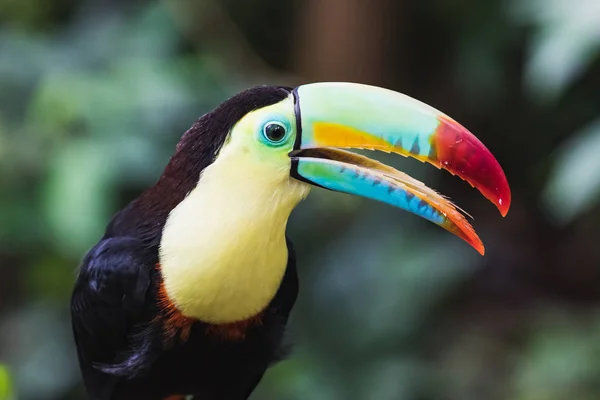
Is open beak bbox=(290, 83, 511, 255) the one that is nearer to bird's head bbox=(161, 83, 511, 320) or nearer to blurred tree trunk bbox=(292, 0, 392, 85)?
bird's head bbox=(161, 83, 511, 320)

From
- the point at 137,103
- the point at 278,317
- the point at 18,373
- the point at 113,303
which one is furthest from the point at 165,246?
the point at 18,373

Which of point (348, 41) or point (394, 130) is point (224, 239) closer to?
point (394, 130)

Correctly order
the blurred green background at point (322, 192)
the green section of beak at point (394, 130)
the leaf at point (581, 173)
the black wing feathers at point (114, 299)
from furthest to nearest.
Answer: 1. the blurred green background at point (322, 192)
2. the leaf at point (581, 173)
3. the black wing feathers at point (114, 299)
4. the green section of beak at point (394, 130)

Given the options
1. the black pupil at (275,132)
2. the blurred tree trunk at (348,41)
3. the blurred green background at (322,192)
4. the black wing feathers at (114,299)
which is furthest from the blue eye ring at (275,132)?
the blurred tree trunk at (348,41)

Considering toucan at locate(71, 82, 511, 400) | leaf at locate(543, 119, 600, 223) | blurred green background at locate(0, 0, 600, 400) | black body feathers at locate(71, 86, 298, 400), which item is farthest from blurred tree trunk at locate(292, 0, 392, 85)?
toucan at locate(71, 82, 511, 400)

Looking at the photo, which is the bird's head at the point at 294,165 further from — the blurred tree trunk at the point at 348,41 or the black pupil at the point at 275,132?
the blurred tree trunk at the point at 348,41

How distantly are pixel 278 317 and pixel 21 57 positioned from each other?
1585 mm

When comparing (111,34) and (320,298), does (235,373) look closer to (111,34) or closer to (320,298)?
(320,298)

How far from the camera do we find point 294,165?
3.76 ft

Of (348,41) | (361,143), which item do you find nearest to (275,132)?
(361,143)

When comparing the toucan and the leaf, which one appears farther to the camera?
the leaf

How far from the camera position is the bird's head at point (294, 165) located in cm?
112

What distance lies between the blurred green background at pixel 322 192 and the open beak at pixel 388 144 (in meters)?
0.76

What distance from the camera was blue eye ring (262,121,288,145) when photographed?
1139 millimetres
